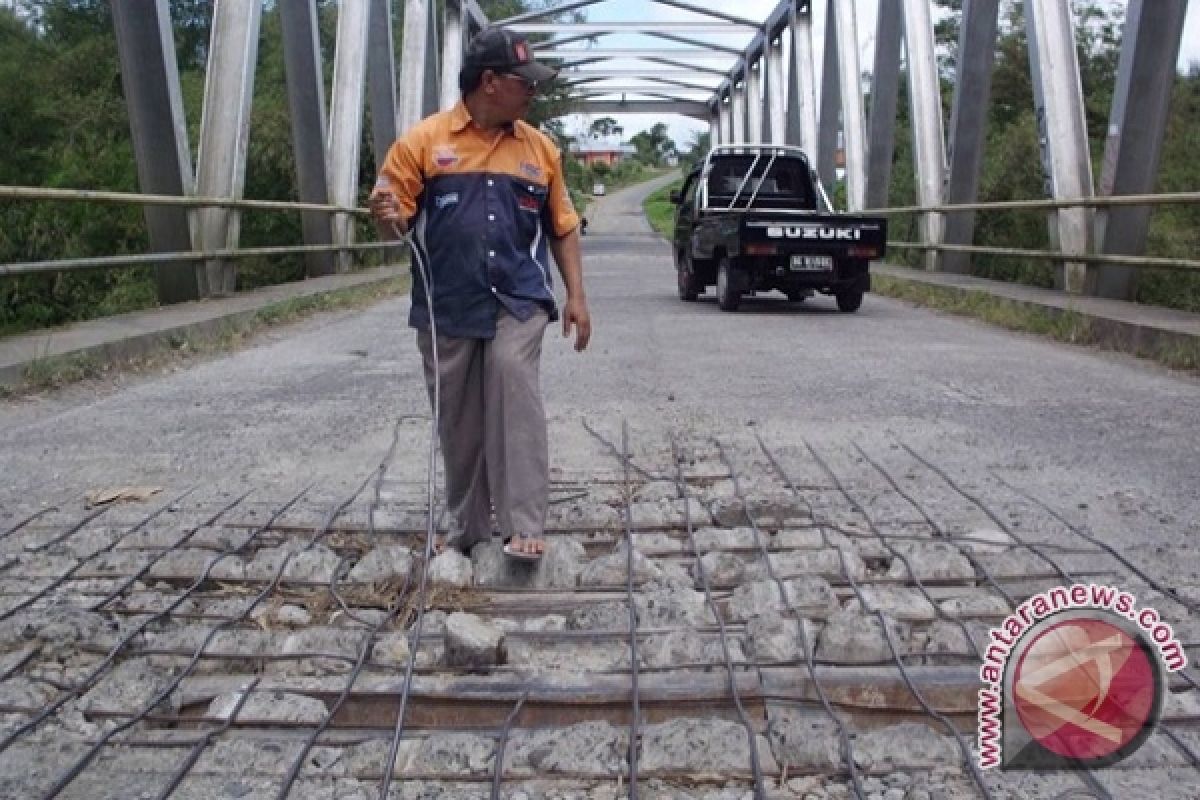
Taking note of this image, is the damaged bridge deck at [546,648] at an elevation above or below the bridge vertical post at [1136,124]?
below

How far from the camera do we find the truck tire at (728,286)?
10.7 metres

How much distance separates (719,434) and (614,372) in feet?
6.12

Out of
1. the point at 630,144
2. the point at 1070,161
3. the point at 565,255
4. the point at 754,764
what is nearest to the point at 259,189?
the point at 1070,161

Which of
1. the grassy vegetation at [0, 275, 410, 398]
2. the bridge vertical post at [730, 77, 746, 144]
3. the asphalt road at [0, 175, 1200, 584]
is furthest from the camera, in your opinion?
the bridge vertical post at [730, 77, 746, 144]

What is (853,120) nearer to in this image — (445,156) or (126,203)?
(126,203)

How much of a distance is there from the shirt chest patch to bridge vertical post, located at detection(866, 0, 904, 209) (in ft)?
44.5

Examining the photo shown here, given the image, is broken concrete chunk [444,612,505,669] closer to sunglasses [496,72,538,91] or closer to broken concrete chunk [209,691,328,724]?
broken concrete chunk [209,691,328,724]

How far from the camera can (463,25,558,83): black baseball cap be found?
113 inches

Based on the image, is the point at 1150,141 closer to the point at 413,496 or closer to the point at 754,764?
the point at 413,496

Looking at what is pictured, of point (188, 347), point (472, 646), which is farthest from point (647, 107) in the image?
point (472, 646)

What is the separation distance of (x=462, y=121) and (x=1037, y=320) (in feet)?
22.9

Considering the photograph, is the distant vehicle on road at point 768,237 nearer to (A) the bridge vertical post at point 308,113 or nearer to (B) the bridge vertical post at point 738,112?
(A) the bridge vertical post at point 308,113

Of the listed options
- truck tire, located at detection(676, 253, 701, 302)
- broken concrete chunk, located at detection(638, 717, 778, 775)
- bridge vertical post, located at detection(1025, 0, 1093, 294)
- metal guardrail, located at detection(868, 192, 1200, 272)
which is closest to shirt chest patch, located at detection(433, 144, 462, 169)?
broken concrete chunk, located at detection(638, 717, 778, 775)

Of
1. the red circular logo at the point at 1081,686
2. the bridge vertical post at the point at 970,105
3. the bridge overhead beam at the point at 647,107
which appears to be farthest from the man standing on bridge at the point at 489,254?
the bridge overhead beam at the point at 647,107
